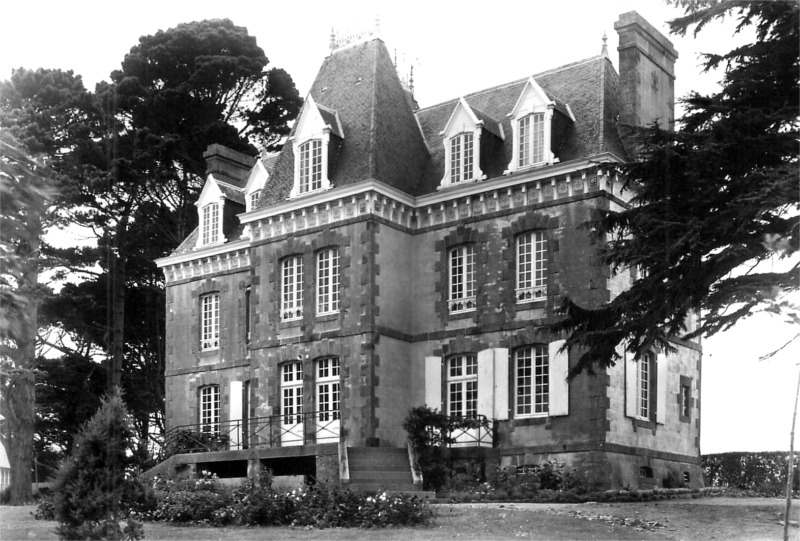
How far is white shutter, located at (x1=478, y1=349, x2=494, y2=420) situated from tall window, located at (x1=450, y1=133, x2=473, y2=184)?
458 centimetres

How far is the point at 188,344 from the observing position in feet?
109

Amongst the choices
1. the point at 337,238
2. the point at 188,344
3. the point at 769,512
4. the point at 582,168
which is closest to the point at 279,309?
the point at 337,238

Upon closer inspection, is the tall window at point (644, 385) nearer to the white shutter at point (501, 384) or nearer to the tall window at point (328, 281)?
the white shutter at point (501, 384)

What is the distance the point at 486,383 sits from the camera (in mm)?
25922

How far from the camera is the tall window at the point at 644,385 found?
25969 mm

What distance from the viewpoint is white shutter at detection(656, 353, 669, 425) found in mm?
26469

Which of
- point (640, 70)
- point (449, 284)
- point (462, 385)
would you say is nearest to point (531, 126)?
point (640, 70)

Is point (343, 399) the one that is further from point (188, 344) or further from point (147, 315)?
point (147, 315)

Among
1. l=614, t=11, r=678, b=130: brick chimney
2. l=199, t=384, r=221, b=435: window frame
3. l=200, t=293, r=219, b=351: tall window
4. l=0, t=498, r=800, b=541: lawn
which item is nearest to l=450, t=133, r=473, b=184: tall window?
l=614, t=11, r=678, b=130: brick chimney

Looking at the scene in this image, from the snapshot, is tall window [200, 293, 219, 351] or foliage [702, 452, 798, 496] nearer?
foliage [702, 452, 798, 496]

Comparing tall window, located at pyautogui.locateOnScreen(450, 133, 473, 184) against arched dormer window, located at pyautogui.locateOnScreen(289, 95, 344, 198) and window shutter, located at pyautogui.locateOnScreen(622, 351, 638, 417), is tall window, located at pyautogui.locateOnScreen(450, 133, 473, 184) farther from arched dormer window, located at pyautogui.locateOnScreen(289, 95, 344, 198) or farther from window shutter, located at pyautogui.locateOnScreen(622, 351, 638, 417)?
window shutter, located at pyautogui.locateOnScreen(622, 351, 638, 417)

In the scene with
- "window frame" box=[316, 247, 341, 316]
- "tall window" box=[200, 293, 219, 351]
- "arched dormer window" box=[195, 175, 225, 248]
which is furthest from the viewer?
"arched dormer window" box=[195, 175, 225, 248]

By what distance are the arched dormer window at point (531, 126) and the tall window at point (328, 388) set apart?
256 inches

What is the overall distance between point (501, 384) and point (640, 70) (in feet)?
27.7
